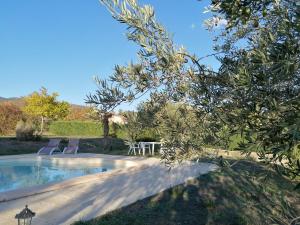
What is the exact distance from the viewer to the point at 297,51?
1817mm

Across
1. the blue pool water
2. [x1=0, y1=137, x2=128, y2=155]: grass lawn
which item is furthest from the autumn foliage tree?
the blue pool water

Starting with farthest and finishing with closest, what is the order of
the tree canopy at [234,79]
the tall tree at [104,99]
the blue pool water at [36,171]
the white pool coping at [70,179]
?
the blue pool water at [36,171] → the white pool coping at [70,179] → the tall tree at [104,99] → the tree canopy at [234,79]

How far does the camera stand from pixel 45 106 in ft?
99.3

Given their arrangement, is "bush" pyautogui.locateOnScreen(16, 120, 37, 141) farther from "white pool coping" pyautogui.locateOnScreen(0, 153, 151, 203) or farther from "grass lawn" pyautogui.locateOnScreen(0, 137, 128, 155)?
"white pool coping" pyautogui.locateOnScreen(0, 153, 151, 203)

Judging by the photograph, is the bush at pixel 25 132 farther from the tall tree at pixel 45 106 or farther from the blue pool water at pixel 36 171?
the blue pool water at pixel 36 171

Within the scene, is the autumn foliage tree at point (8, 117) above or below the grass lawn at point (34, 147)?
above

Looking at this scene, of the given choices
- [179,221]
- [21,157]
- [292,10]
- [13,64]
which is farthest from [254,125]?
[13,64]

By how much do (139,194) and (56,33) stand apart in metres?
17.1

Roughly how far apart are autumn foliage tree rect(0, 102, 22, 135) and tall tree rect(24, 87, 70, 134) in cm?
164

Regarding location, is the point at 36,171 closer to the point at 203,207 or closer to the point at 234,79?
the point at 203,207

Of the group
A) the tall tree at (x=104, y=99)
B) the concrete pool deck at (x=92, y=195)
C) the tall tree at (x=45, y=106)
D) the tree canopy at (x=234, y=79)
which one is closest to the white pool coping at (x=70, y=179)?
the concrete pool deck at (x=92, y=195)

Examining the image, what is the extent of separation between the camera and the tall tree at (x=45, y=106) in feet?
99.5

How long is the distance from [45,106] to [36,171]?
15494mm

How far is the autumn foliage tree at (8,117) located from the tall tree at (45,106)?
1639 mm
